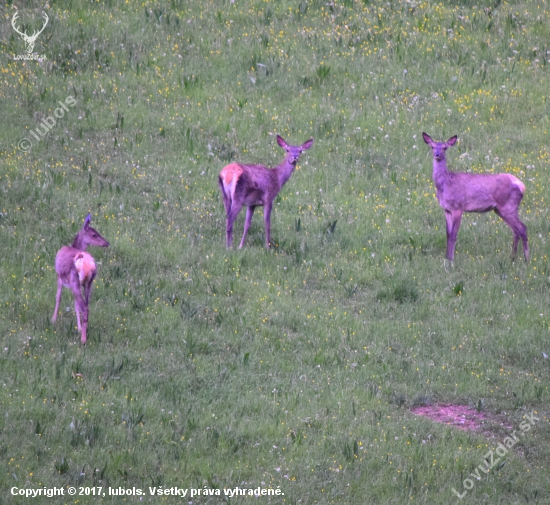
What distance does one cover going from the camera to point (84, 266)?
→ 34.9 ft

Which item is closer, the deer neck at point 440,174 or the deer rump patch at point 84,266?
the deer rump patch at point 84,266

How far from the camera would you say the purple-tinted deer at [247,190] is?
540 inches

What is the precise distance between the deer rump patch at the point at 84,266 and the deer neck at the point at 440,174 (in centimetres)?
609

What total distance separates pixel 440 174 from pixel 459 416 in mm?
5266

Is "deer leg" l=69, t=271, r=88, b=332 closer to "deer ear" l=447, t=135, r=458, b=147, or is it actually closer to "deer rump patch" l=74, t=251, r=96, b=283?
"deer rump patch" l=74, t=251, r=96, b=283

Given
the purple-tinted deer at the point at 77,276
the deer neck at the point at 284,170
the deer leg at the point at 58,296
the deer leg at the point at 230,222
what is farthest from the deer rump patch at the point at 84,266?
the deer neck at the point at 284,170

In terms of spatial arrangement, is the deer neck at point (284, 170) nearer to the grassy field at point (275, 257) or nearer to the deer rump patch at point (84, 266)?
the grassy field at point (275, 257)

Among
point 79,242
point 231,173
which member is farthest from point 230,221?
point 79,242

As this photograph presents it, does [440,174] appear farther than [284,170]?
No

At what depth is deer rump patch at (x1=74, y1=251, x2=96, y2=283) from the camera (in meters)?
10.6

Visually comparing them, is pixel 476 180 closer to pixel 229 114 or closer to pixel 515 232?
pixel 515 232

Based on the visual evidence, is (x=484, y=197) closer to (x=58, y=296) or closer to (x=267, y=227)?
(x=267, y=227)

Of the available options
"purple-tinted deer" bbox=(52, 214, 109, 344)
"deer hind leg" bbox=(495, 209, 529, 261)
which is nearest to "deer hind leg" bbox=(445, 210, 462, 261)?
"deer hind leg" bbox=(495, 209, 529, 261)

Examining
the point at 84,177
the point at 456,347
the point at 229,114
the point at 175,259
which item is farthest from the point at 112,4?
the point at 456,347
